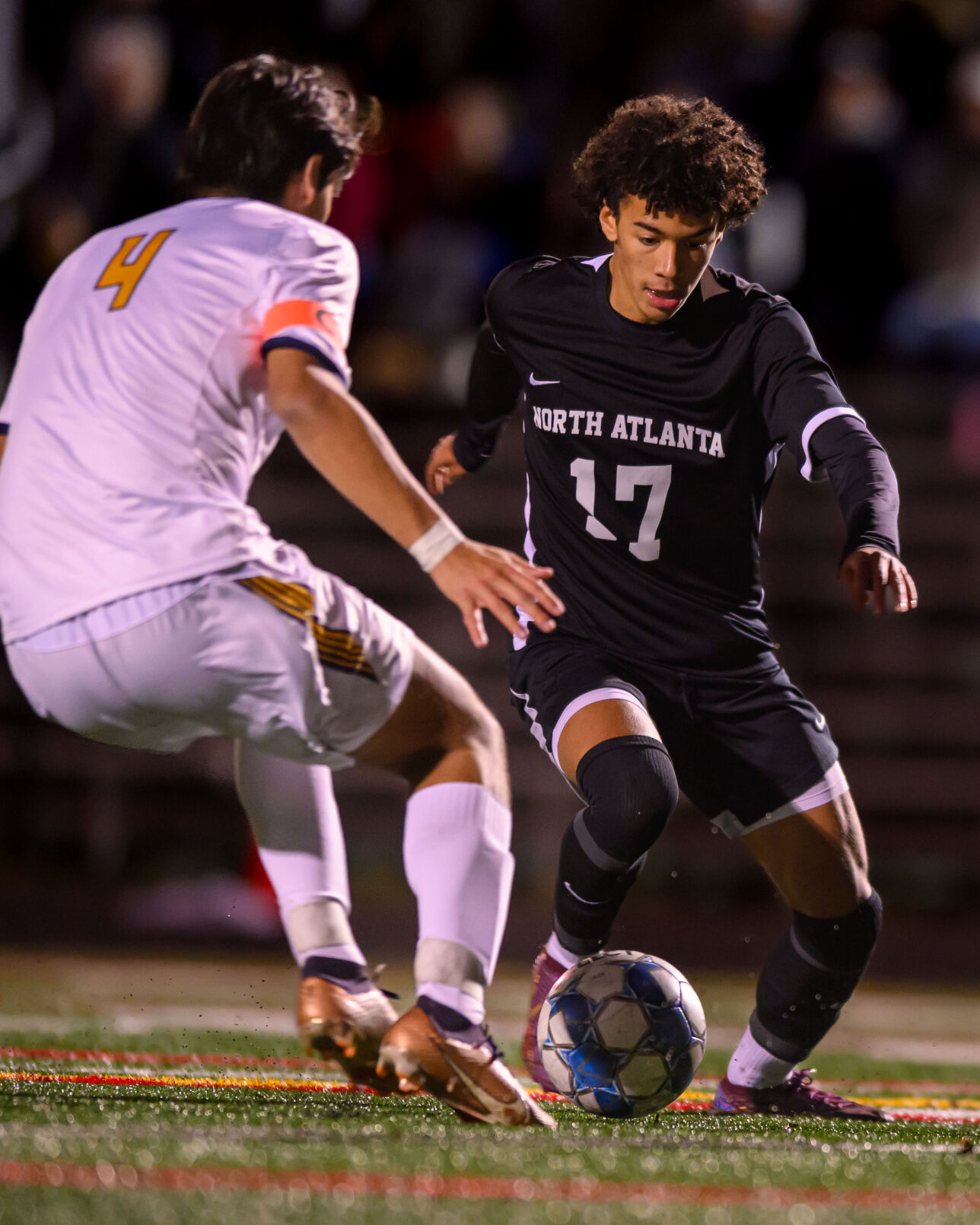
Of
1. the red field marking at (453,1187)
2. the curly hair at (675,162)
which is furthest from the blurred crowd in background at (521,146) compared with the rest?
the red field marking at (453,1187)

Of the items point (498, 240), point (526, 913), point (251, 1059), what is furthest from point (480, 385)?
point (498, 240)

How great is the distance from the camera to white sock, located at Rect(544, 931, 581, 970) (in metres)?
4.37

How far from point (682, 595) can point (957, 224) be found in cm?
640

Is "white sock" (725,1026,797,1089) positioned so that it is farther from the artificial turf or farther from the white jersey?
the white jersey

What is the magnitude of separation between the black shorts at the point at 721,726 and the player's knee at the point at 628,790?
0.78 feet

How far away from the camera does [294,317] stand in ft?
11.3

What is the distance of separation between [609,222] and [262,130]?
3.18 ft

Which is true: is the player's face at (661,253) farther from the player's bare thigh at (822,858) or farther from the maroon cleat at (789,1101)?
the maroon cleat at (789,1101)

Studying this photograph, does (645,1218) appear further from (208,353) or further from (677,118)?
(677,118)

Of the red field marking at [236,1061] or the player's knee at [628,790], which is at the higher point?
the player's knee at [628,790]

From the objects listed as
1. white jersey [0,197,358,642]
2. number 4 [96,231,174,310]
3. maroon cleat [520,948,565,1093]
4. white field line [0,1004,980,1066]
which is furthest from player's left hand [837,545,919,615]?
white field line [0,1004,980,1066]

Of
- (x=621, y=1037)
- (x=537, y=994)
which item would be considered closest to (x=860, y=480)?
(x=621, y=1037)

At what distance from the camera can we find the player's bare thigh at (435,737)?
12.2 ft

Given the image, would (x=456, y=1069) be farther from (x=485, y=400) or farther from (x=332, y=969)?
(x=485, y=400)
